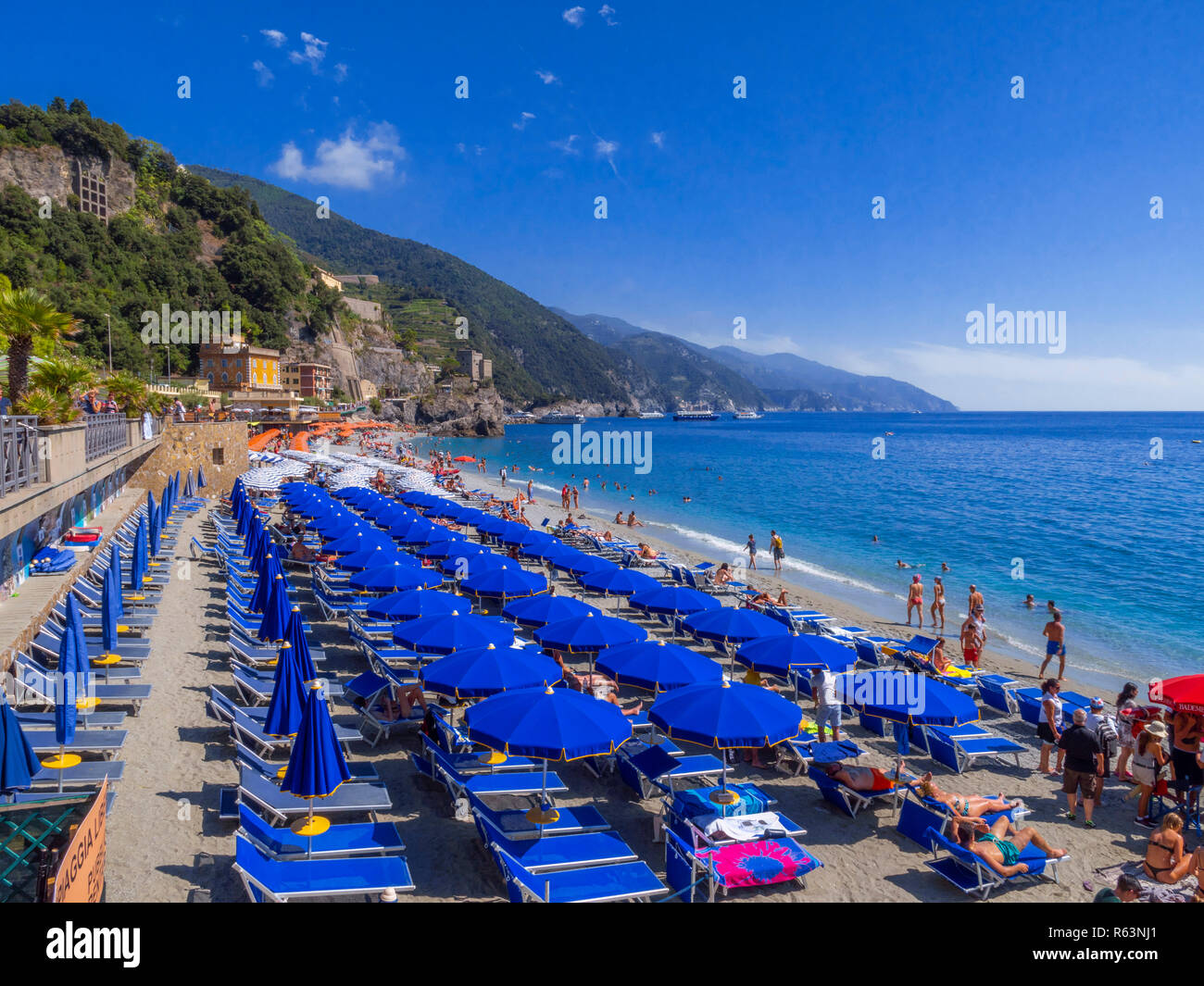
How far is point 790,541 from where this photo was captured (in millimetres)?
34781

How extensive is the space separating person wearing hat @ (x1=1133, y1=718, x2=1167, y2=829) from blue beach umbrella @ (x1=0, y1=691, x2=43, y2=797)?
11388mm

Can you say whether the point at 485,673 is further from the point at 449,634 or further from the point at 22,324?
the point at 22,324

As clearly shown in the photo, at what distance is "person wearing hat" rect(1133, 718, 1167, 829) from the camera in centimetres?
854

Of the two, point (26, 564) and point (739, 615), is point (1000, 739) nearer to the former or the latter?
point (739, 615)

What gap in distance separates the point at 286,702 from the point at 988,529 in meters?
39.5

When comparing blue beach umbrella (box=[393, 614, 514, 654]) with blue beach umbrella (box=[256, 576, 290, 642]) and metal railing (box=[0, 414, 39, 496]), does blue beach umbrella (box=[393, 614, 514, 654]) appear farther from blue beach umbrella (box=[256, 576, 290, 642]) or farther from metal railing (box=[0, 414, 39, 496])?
metal railing (box=[0, 414, 39, 496])

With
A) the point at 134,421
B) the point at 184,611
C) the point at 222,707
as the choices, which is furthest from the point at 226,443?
the point at 222,707

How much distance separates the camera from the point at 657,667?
945 cm

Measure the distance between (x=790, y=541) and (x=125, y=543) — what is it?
2678cm

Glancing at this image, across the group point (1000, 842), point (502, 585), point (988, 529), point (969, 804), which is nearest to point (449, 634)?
point (502, 585)

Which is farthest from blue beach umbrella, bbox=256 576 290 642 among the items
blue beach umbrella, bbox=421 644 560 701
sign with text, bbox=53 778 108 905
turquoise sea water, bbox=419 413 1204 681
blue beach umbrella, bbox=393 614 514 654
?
turquoise sea water, bbox=419 413 1204 681

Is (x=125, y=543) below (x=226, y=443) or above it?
below

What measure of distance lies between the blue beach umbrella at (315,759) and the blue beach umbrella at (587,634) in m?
4.32

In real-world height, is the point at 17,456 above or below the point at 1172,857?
above
